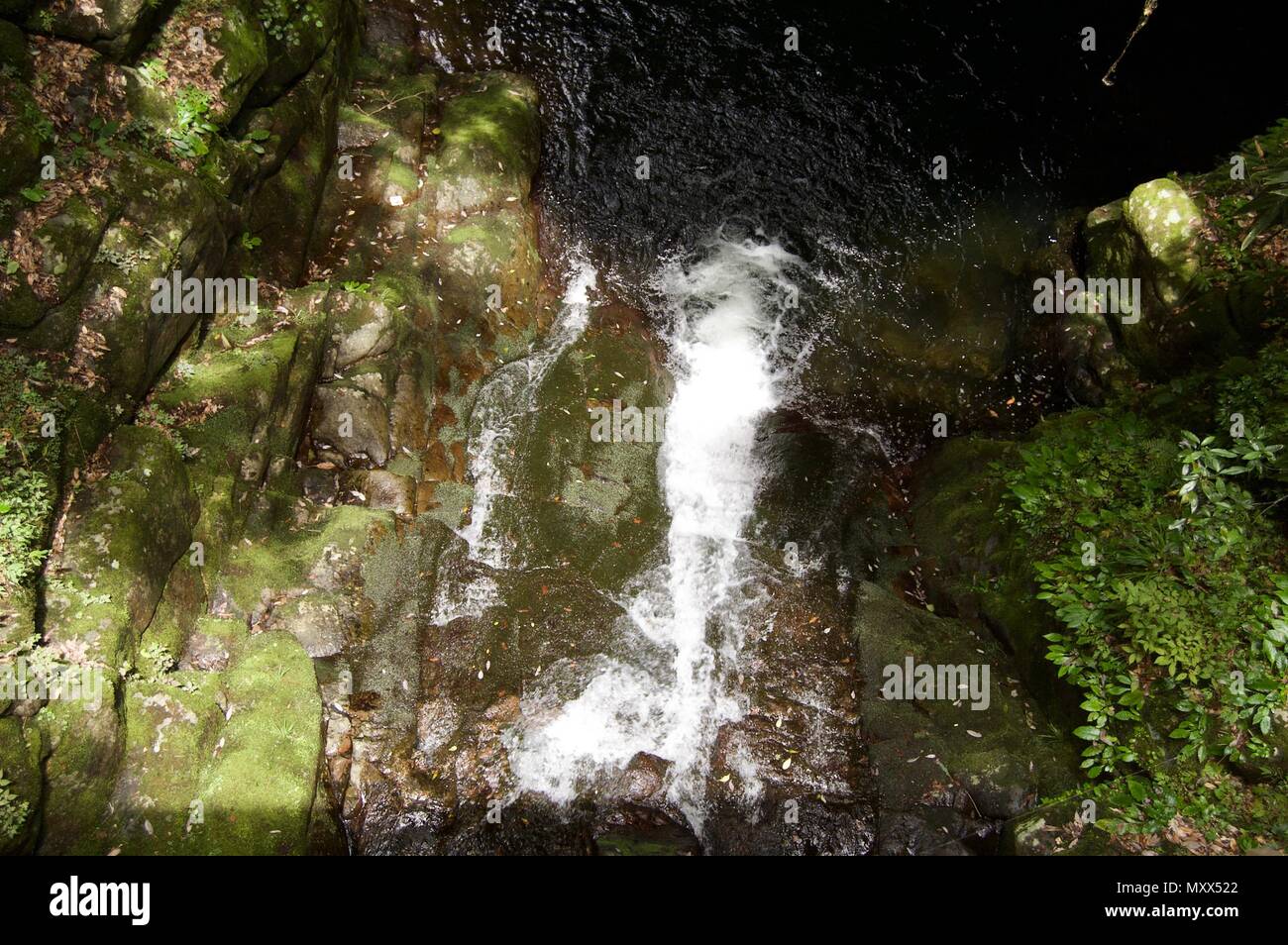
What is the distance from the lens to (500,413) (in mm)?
8547

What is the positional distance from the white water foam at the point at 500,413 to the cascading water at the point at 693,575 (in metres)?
1.39

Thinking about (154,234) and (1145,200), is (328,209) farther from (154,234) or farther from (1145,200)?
(1145,200)

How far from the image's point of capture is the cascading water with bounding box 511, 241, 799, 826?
21.5 ft

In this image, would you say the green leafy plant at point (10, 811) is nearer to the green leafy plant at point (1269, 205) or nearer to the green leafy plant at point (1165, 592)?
the green leafy plant at point (1165, 592)

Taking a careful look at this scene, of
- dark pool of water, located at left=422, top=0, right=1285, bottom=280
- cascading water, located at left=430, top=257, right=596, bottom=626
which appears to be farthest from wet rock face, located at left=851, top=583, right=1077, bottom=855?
dark pool of water, located at left=422, top=0, right=1285, bottom=280

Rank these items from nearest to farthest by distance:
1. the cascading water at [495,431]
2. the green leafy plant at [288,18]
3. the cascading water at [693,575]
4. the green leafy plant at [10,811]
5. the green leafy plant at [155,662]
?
the green leafy plant at [10,811] < the green leafy plant at [155,662] < the cascading water at [693,575] < the cascading water at [495,431] < the green leafy plant at [288,18]

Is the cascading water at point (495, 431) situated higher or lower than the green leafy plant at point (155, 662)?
higher

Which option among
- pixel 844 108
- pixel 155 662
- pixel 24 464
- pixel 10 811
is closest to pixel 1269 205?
pixel 844 108

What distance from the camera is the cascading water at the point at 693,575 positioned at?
21.5ft

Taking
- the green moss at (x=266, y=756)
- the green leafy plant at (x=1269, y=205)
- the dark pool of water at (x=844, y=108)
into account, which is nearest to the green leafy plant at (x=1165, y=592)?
the green leafy plant at (x=1269, y=205)

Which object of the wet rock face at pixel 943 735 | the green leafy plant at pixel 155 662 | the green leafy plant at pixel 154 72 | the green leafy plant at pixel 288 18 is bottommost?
the wet rock face at pixel 943 735

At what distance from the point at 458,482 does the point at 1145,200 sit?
9.26 m
